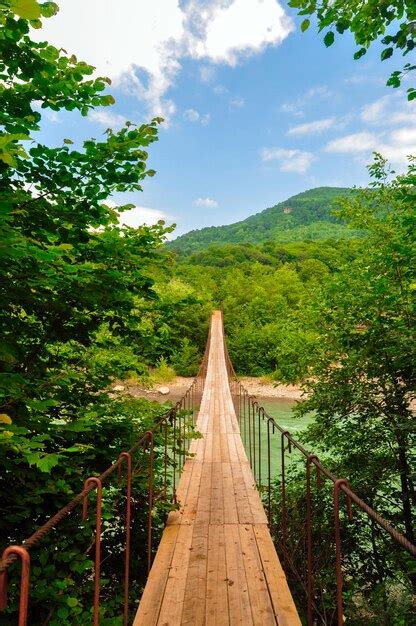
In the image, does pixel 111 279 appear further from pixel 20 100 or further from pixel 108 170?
pixel 20 100

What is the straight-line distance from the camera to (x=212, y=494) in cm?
331

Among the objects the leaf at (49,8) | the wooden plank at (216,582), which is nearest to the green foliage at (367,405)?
the wooden plank at (216,582)

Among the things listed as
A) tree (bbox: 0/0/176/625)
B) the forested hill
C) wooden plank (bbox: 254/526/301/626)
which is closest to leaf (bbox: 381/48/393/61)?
tree (bbox: 0/0/176/625)

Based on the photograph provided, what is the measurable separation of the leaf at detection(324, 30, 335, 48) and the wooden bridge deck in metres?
2.92

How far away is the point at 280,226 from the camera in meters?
87.5

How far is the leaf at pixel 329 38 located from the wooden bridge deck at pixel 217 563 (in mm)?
2915

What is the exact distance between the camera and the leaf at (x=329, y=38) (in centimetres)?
238

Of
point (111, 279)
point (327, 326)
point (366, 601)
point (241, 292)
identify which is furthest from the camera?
point (241, 292)

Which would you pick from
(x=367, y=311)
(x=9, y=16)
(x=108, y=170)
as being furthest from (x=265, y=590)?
(x=367, y=311)

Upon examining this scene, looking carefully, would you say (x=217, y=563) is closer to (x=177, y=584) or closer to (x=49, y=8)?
(x=177, y=584)

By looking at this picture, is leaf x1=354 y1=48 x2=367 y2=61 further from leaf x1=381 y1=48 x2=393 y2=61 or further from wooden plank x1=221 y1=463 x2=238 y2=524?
wooden plank x1=221 y1=463 x2=238 y2=524

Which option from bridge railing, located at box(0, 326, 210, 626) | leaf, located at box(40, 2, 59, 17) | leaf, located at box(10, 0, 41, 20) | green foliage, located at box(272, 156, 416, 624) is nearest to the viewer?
bridge railing, located at box(0, 326, 210, 626)

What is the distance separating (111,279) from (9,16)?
1162 mm

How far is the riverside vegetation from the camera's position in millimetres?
1792
